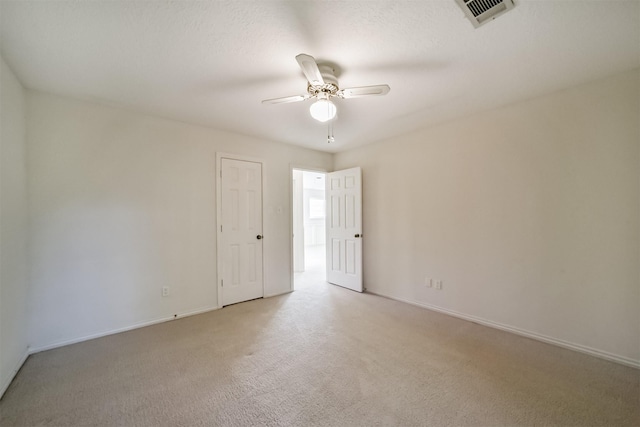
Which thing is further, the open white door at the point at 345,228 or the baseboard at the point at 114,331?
the open white door at the point at 345,228

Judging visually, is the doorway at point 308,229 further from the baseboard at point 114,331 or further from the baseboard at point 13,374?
the baseboard at point 13,374

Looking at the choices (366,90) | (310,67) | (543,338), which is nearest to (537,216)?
(543,338)

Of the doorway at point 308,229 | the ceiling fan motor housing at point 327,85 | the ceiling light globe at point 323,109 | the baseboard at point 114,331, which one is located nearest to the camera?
the ceiling fan motor housing at point 327,85

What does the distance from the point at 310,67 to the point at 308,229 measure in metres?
7.48

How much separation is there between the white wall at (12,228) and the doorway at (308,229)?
122 inches

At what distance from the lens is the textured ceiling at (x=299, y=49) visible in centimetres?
144

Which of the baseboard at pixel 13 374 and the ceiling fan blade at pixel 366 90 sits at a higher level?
the ceiling fan blade at pixel 366 90

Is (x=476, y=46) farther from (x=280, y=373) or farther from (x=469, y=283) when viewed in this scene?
(x=280, y=373)

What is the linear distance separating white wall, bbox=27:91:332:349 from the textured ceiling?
34cm

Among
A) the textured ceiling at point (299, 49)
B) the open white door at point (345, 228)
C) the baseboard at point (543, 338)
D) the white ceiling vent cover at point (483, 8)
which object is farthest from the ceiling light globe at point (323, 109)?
the baseboard at point (543, 338)

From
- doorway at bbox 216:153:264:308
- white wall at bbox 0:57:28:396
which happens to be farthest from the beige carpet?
doorway at bbox 216:153:264:308

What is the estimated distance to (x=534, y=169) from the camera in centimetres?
251

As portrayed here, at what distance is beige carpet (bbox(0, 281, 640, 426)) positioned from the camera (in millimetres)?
1573

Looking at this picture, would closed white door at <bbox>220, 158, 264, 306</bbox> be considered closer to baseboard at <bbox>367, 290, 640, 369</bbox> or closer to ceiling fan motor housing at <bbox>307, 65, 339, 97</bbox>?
ceiling fan motor housing at <bbox>307, 65, 339, 97</bbox>
